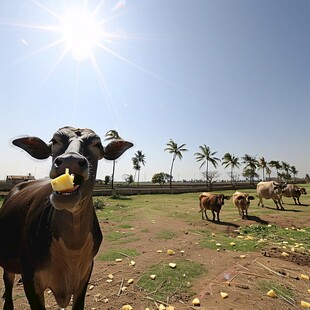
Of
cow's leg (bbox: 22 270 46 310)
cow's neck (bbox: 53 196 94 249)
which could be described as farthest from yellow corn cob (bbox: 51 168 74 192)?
cow's leg (bbox: 22 270 46 310)

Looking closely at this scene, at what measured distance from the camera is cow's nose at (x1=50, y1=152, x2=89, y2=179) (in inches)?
96.4

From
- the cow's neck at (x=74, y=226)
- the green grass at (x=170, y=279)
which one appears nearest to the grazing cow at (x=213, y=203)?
the green grass at (x=170, y=279)

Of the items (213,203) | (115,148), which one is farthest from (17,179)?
(115,148)

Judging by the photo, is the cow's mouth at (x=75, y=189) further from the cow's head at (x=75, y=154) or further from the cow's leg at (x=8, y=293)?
the cow's leg at (x=8, y=293)

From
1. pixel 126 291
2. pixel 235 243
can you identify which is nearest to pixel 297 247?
pixel 235 243

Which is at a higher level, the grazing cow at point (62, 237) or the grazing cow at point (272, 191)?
the grazing cow at point (272, 191)

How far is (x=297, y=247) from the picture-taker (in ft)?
28.8

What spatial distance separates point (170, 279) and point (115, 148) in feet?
12.6

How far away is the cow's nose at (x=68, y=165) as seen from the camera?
96.4 inches

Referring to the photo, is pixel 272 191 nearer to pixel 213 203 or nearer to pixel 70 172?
pixel 213 203

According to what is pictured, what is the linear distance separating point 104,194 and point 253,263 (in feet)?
92.4

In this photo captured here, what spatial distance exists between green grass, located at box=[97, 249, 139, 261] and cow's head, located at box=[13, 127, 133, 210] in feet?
16.0

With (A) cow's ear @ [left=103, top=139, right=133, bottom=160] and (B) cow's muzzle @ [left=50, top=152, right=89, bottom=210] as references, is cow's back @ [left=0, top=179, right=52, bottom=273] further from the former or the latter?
(B) cow's muzzle @ [left=50, top=152, right=89, bottom=210]

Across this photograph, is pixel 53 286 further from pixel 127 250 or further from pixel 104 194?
pixel 104 194
